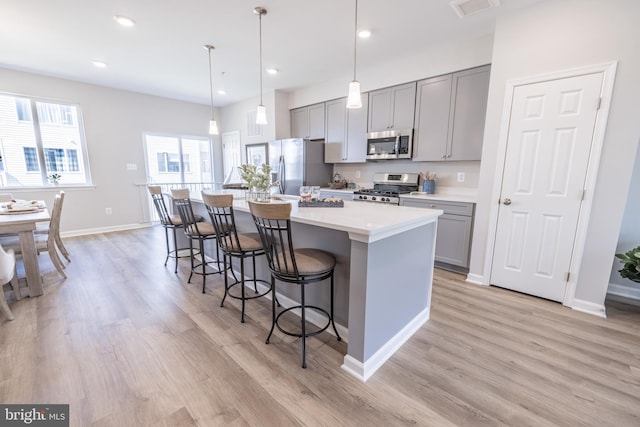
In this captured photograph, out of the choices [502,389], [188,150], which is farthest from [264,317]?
[188,150]

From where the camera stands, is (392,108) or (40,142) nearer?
(392,108)

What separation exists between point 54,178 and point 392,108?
5.88 metres

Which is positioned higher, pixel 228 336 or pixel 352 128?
pixel 352 128

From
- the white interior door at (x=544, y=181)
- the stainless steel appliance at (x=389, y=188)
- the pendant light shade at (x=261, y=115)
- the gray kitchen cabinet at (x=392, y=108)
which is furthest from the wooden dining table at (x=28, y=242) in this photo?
the white interior door at (x=544, y=181)

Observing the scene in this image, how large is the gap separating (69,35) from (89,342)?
3.48m

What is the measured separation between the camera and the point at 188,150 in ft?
20.9

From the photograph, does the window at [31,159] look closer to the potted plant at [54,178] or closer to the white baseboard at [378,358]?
the potted plant at [54,178]

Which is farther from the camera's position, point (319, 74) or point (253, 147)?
point (253, 147)

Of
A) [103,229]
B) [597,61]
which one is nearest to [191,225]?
[103,229]

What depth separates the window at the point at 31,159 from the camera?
445 cm

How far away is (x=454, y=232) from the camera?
3160 millimetres

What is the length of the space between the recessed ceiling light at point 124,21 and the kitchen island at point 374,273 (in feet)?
7.95

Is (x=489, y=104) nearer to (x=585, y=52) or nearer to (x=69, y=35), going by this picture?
(x=585, y=52)

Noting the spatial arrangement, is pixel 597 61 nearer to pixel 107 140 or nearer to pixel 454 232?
pixel 454 232
